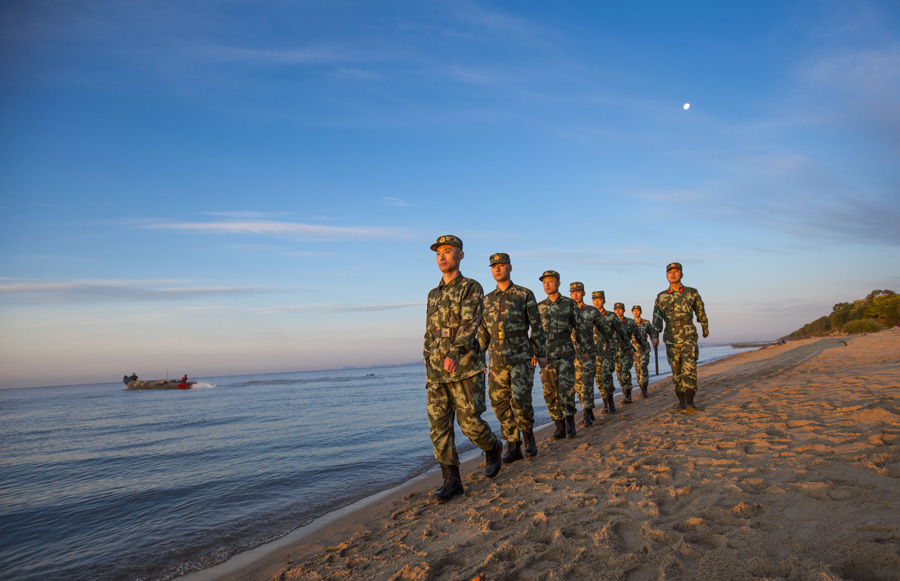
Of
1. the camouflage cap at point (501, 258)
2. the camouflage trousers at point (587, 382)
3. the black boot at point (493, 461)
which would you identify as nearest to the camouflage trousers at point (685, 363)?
the camouflage trousers at point (587, 382)

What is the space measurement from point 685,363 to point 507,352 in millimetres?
4038

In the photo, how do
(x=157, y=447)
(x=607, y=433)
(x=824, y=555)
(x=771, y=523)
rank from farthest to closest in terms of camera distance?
(x=157, y=447) < (x=607, y=433) < (x=771, y=523) < (x=824, y=555)

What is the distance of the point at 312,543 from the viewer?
Result: 4.22 meters

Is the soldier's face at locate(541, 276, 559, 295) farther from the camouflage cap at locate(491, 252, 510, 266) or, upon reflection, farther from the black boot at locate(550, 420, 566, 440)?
the black boot at locate(550, 420, 566, 440)

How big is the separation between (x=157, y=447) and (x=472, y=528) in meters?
12.4

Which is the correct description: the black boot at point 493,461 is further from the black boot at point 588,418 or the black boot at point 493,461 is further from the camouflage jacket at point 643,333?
the camouflage jacket at point 643,333

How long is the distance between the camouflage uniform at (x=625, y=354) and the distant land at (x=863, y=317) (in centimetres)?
4639

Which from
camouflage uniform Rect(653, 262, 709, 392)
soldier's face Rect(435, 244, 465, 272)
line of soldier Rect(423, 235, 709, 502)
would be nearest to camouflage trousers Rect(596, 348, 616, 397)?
line of soldier Rect(423, 235, 709, 502)

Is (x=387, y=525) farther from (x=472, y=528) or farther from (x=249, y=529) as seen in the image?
(x=249, y=529)

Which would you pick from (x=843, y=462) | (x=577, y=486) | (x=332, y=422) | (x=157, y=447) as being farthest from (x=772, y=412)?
(x=157, y=447)

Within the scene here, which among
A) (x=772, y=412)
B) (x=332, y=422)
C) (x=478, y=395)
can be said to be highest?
(x=478, y=395)

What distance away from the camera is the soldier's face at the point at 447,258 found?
509 cm

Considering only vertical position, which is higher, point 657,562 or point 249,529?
point 657,562

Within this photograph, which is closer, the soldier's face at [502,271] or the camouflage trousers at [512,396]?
the camouflage trousers at [512,396]
